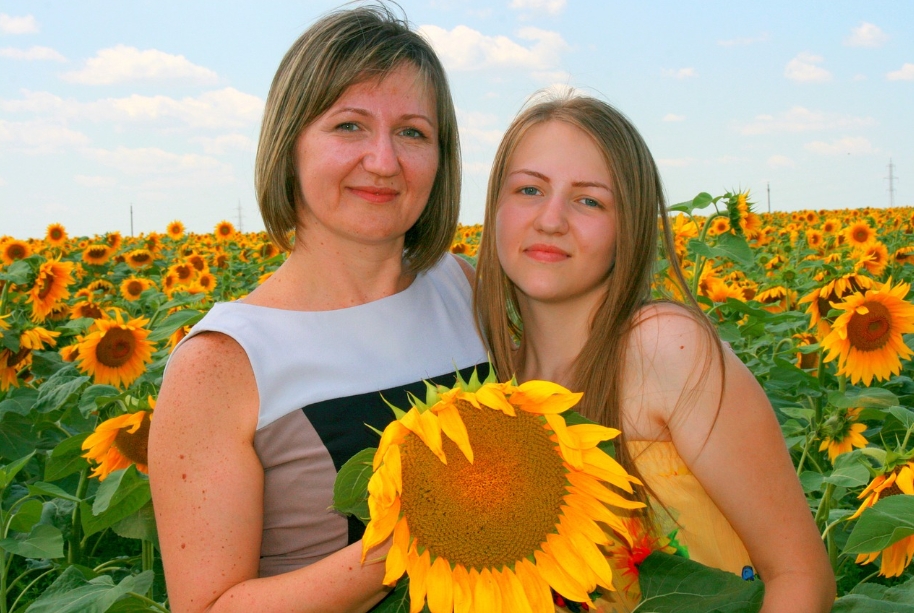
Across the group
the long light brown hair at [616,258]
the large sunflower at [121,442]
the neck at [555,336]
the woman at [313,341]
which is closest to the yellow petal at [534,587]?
the woman at [313,341]

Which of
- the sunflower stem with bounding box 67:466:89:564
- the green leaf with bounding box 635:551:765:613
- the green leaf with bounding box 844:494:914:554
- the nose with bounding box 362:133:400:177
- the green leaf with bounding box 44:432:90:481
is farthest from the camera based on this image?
the sunflower stem with bounding box 67:466:89:564

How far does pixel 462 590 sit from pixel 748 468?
873 mm

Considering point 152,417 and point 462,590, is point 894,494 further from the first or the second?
point 152,417

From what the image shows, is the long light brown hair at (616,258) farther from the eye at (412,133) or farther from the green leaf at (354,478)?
the green leaf at (354,478)

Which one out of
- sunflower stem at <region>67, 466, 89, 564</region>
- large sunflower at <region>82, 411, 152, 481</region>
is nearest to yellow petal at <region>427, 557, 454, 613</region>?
large sunflower at <region>82, 411, 152, 481</region>

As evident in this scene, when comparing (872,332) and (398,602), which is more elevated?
(872,332)

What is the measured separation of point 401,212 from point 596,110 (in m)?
0.52

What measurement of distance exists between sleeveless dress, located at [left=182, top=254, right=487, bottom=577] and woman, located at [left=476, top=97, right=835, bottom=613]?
31 cm

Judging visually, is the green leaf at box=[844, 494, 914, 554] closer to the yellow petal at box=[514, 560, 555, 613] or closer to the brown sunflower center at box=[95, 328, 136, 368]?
the yellow petal at box=[514, 560, 555, 613]

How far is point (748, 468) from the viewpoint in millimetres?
1805

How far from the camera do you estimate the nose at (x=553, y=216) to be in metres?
1.95

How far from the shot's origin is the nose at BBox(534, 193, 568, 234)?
1952mm

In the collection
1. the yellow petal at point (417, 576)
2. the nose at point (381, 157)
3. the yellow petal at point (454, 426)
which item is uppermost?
the nose at point (381, 157)

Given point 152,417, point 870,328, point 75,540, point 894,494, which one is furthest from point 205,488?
point 870,328
